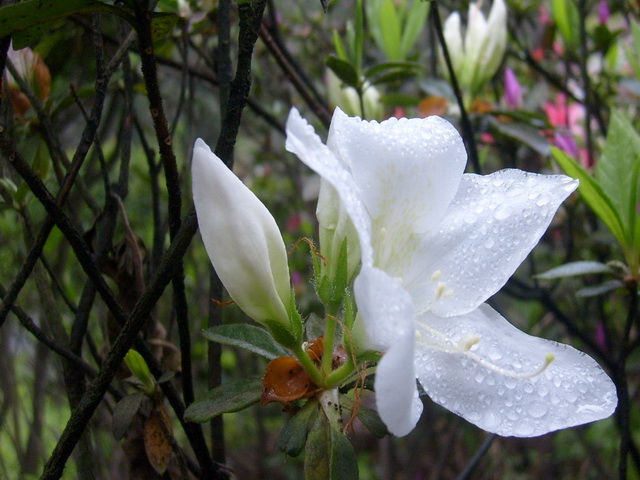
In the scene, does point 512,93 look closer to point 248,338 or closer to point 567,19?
point 567,19

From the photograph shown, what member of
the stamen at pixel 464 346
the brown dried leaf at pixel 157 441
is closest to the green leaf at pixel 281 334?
the stamen at pixel 464 346

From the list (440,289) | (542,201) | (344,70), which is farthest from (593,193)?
(344,70)

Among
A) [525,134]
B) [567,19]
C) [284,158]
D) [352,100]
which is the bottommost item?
[284,158]

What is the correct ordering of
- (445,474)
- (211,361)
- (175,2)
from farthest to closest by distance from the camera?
1. (445,474)
2. (175,2)
3. (211,361)

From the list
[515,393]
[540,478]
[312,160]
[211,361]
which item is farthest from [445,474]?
[312,160]

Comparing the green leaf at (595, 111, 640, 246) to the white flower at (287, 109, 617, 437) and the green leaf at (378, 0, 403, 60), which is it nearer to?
the white flower at (287, 109, 617, 437)

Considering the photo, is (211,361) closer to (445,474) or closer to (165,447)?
(165,447)

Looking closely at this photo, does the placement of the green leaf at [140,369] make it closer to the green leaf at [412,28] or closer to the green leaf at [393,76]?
the green leaf at [393,76]
